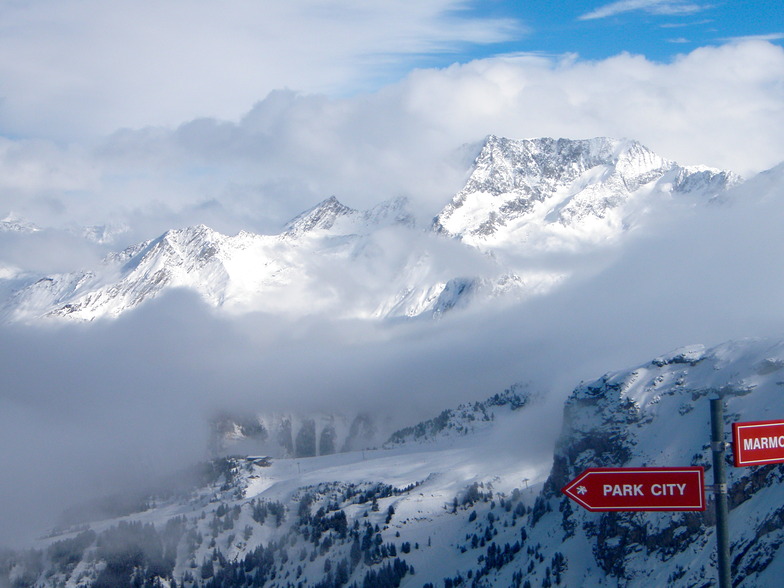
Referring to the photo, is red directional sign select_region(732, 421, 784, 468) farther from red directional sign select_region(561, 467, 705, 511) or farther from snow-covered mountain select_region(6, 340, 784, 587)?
snow-covered mountain select_region(6, 340, 784, 587)

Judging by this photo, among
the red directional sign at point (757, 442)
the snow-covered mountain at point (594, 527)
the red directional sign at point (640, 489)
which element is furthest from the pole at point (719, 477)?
the snow-covered mountain at point (594, 527)

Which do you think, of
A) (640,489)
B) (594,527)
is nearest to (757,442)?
(640,489)

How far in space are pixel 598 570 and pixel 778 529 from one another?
A: 133ft

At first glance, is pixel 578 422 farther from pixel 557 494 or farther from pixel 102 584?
pixel 102 584

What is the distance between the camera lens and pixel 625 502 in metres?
20.6

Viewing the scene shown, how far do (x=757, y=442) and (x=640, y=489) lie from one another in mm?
2913

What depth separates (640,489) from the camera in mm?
20562

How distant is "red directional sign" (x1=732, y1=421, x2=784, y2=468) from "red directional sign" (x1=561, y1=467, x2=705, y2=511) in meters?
1.05

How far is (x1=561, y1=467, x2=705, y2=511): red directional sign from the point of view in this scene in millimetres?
20219

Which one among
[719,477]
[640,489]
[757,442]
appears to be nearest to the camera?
[719,477]

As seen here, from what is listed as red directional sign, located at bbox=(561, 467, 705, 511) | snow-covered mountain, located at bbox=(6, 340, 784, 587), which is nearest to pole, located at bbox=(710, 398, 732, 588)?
red directional sign, located at bbox=(561, 467, 705, 511)

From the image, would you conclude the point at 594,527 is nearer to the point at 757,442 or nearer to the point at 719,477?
the point at 757,442

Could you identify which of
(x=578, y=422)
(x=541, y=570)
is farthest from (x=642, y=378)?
(x=541, y=570)

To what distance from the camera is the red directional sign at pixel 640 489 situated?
2022 cm
